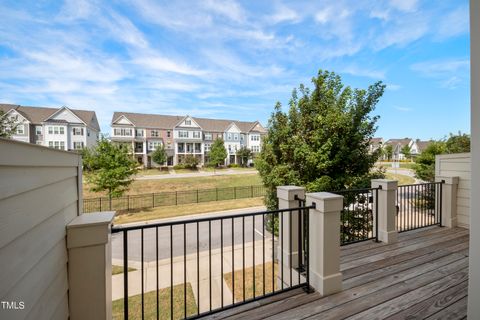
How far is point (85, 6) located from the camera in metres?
4.59

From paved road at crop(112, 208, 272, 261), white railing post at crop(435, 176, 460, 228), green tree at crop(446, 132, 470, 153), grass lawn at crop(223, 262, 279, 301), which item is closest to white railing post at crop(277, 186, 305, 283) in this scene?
grass lawn at crop(223, 262, 279, 301)

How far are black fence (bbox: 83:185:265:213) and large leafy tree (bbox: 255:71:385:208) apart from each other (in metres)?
9.42

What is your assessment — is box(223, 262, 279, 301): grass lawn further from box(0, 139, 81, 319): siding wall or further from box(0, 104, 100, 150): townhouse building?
box(0, 104, 100, 150): townhouse building

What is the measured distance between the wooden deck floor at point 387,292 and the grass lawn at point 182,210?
369 inches

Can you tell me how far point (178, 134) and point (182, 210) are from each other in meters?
25.0

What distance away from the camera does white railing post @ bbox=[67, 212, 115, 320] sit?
58.6 inches

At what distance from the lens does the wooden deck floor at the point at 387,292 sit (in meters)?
2.13

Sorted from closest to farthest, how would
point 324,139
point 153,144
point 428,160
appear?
point 324,139 → point 428,160 → point 153,144

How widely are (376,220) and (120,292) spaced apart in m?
5.52

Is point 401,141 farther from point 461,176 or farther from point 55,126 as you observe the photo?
point 55,126

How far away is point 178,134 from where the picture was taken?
3491 centimetres

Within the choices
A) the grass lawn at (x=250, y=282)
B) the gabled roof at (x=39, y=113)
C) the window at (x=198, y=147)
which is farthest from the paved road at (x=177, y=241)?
the gabled roof at (x=39, y=113)

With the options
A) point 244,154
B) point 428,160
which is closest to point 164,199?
point 428,160

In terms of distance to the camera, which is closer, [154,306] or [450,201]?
[154,306]
